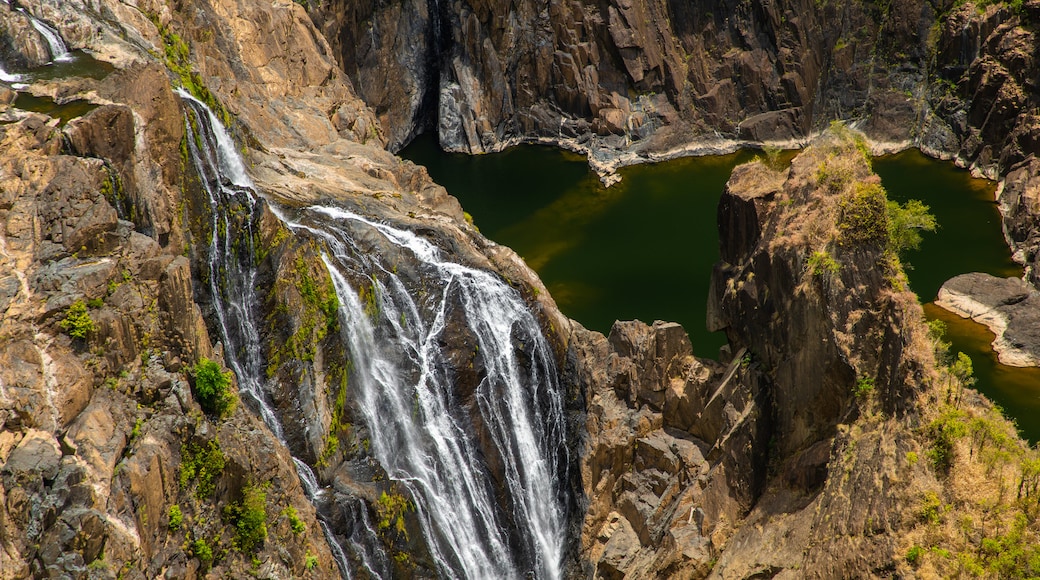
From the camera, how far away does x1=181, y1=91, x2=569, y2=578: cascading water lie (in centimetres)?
2681

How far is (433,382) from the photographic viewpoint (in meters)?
28.4

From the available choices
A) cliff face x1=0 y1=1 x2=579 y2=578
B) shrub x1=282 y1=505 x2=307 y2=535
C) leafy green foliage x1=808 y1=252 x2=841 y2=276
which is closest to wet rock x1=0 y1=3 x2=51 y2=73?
cliff face x1=0 y1=1 x2=579 y2=578

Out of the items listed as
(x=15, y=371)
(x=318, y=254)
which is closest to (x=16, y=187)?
(x=15, y=371)

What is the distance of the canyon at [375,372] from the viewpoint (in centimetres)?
2033

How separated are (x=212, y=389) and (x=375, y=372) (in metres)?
5.90

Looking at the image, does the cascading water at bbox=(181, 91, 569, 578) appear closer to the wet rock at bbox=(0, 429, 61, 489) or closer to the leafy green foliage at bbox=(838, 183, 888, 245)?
the wet rock at bbox=(0, 429, 61, 489)

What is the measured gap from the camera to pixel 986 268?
→ 46000 millimetres

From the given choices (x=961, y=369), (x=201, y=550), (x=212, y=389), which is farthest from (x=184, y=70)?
(x=961, y=369)

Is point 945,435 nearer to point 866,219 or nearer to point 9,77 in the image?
point 866,219

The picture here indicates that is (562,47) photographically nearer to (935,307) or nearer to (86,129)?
(935,307)

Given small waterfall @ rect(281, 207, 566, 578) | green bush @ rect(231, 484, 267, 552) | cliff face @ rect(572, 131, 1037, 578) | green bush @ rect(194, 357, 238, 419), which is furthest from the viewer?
small waterfall @ rect(281, 207, 566, 578)

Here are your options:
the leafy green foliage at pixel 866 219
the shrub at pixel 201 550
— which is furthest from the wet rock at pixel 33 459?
the leafy green foliage at pixel 866 219

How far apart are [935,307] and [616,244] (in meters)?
17.2

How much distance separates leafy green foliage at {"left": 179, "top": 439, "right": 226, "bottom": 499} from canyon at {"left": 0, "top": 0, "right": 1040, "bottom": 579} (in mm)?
79
